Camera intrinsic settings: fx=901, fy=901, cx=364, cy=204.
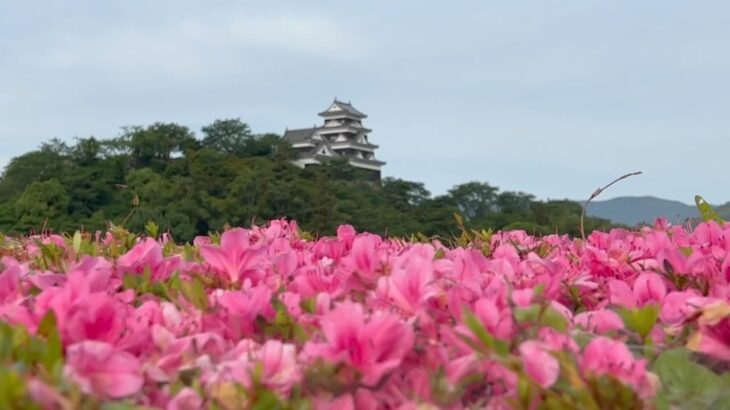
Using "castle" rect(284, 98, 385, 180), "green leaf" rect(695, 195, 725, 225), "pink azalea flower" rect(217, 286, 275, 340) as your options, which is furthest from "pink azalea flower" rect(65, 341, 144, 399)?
"castle" rect(284, 98, 385, 180)

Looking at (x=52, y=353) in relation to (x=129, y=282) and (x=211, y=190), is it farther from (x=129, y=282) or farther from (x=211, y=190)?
(x=211, y=190)

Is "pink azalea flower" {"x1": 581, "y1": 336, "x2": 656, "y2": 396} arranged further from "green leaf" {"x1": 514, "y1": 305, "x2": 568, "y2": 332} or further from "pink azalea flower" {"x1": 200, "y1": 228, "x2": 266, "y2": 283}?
"pink azalea flower" {"x1": 200, "y1": 228, "x2": 266, "y2": 283}

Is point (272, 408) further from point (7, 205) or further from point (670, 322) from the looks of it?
point (7, 205)

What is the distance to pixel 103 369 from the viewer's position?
1065mm

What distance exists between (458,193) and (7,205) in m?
28.1

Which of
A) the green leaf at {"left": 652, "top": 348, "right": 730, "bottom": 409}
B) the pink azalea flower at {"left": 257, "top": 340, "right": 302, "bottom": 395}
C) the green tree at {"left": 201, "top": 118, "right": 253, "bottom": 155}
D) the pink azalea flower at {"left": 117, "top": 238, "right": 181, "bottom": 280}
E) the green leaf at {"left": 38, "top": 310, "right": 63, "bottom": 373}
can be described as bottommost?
the green leaf at {"left": 652, "top": 348, "right": 730, "bottom": 409}

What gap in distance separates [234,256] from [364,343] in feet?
2.16

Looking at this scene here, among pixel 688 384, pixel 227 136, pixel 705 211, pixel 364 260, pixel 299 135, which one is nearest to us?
pixel 688 384

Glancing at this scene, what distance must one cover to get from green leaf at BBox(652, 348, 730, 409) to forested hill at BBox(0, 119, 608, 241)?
1645 inches

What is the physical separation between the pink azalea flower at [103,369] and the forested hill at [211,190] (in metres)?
41.7

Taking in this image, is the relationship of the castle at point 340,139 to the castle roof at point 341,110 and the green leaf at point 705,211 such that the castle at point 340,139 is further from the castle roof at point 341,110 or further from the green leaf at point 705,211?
the green leaf at point 705,211

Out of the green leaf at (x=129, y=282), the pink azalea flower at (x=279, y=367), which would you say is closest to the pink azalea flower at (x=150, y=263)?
the green leaf at (x=129, y=282)

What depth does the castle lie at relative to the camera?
6156cm

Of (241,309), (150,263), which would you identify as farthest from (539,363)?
(150,263)
